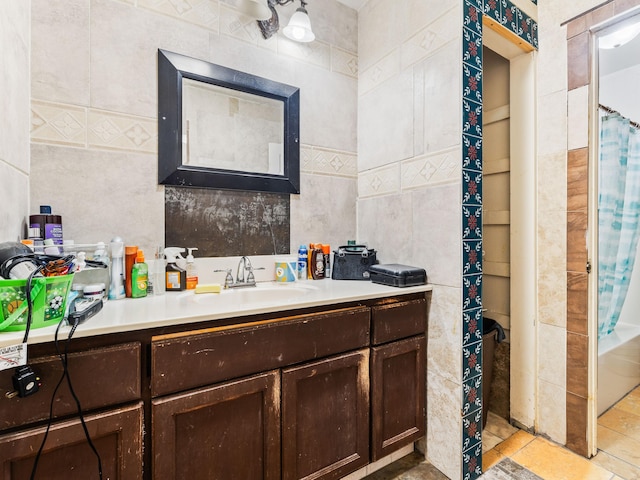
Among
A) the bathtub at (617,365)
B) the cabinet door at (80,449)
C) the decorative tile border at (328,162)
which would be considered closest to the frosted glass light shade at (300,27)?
the decorative tile border at (328,162)

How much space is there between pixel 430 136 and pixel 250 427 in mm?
1435

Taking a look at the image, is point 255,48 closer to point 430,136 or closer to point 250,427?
point 430,136

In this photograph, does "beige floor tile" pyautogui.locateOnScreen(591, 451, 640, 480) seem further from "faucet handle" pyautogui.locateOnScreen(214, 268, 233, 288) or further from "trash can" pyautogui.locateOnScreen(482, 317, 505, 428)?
"faucet handle" pyautogui.locateOnScreen(214, 268, 233, 288)

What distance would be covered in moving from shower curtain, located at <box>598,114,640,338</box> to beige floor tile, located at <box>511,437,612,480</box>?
2.68 feet

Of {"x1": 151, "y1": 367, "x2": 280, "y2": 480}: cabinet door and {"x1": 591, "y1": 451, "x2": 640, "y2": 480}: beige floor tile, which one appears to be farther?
{"x1": 591, "y1": 451, "x2": 640, "y2": 480}: beige floor tile

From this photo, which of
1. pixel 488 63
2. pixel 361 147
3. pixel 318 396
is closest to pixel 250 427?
pixel 318 396

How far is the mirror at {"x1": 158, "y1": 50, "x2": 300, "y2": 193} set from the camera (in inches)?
56.8

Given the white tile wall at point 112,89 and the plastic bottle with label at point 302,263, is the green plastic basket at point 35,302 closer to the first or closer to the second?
the white tile wall at point 112,89

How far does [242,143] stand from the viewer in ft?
5.33

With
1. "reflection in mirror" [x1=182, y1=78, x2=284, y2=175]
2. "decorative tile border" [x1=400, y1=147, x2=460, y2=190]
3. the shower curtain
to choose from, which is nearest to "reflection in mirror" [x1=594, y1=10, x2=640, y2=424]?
the shower curtain

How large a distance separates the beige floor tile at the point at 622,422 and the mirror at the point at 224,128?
222cm

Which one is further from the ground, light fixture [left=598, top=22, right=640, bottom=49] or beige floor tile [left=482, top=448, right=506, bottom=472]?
light fixture [left=598, top=22, right=640, bottom=49]

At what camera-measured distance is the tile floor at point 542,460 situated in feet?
4.74

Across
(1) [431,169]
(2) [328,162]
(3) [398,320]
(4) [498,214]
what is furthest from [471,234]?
(2) [328,162]
